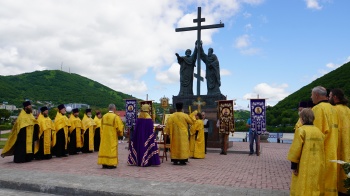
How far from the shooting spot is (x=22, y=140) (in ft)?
35.1

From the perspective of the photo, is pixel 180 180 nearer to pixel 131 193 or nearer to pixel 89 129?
pixel 131 193

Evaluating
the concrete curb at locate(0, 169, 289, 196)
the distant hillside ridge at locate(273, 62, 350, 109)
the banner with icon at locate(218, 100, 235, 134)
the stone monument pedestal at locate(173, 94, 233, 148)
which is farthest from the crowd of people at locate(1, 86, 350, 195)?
the distant hillside ridge at locate(273, 62, 350, 109)

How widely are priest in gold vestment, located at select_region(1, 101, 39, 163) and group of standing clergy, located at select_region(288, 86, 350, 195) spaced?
28.6ft

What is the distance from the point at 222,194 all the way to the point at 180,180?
176 centimetres

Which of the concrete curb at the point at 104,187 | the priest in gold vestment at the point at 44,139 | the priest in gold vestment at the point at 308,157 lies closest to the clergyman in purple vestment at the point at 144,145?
the concrete curb at the point at 104,187

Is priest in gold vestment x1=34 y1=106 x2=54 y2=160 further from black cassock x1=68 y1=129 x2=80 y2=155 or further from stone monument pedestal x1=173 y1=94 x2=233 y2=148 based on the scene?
stone monument pedestal x1=173 y1=94 x2=233 y2=148

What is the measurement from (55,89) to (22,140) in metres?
74.6

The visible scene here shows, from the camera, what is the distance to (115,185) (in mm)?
6574

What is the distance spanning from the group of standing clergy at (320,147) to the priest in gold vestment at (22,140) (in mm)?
8704

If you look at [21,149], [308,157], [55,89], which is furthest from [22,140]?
[55,89]

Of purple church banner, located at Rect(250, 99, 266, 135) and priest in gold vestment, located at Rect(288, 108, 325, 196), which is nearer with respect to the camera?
priest in gold vestment, located at Rect(288, 108, 325, 196)

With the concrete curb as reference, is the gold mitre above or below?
above

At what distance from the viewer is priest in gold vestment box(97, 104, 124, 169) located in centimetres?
933

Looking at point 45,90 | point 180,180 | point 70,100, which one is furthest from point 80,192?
point 45,90
